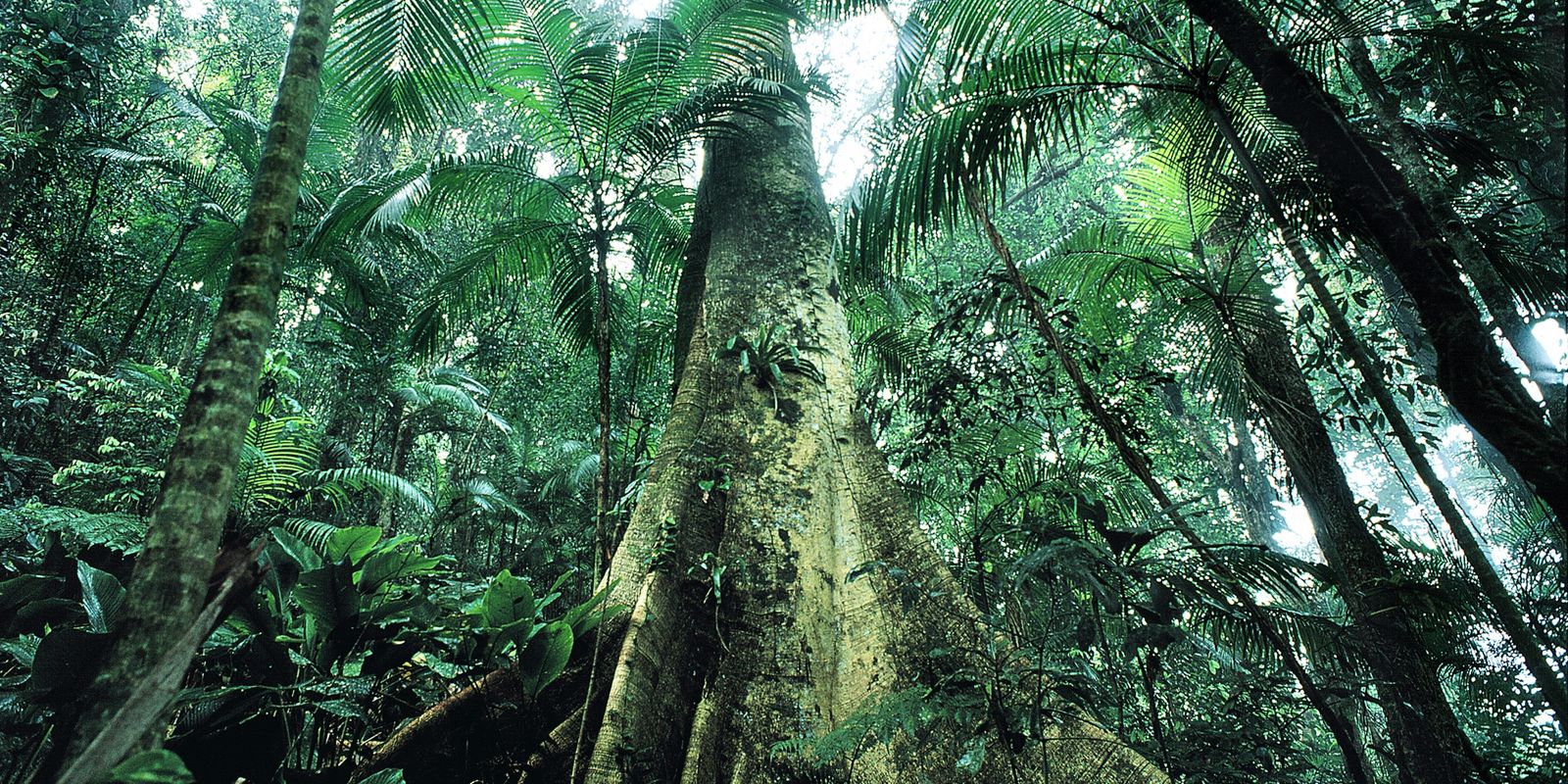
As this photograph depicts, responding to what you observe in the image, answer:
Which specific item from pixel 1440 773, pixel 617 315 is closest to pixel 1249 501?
pixel 1440 773

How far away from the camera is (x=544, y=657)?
199 centimetres

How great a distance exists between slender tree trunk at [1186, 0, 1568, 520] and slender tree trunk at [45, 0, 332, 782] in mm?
2211

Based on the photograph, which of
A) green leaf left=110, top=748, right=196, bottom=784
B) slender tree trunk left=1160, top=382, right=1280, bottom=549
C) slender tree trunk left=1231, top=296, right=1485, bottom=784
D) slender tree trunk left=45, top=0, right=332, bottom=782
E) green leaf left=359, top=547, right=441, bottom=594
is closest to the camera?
green leaf left=110, top=748, right=196, bottom=784

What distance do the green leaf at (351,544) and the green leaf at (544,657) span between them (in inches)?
21.4

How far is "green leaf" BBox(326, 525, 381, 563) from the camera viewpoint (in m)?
1.95

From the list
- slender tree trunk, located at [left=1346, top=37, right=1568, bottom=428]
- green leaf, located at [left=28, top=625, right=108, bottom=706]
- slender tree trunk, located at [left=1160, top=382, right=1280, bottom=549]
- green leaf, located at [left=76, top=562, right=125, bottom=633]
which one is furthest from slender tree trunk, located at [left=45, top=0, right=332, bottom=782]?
slender tree trunk, located at [left=1160, top=382, right=1280, bottom=549]

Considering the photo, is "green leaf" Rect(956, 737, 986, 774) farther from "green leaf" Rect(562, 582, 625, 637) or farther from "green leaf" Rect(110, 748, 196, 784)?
"green leaf" Rect(110, 748, 196, 784)

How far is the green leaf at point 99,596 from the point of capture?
1.69 meters

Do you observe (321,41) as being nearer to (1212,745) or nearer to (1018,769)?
(1018,769)

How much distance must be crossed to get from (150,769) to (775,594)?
1.97 metres

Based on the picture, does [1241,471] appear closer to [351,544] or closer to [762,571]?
[762,571]

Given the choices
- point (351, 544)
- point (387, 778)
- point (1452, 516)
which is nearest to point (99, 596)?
point (351, 544)

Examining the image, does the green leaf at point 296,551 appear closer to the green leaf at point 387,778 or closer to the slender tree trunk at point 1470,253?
the green leaf at point 387,778

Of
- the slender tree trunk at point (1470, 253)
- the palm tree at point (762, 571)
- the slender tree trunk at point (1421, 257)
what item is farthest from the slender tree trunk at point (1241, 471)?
the slender tree trunk at point (1421, 257)
